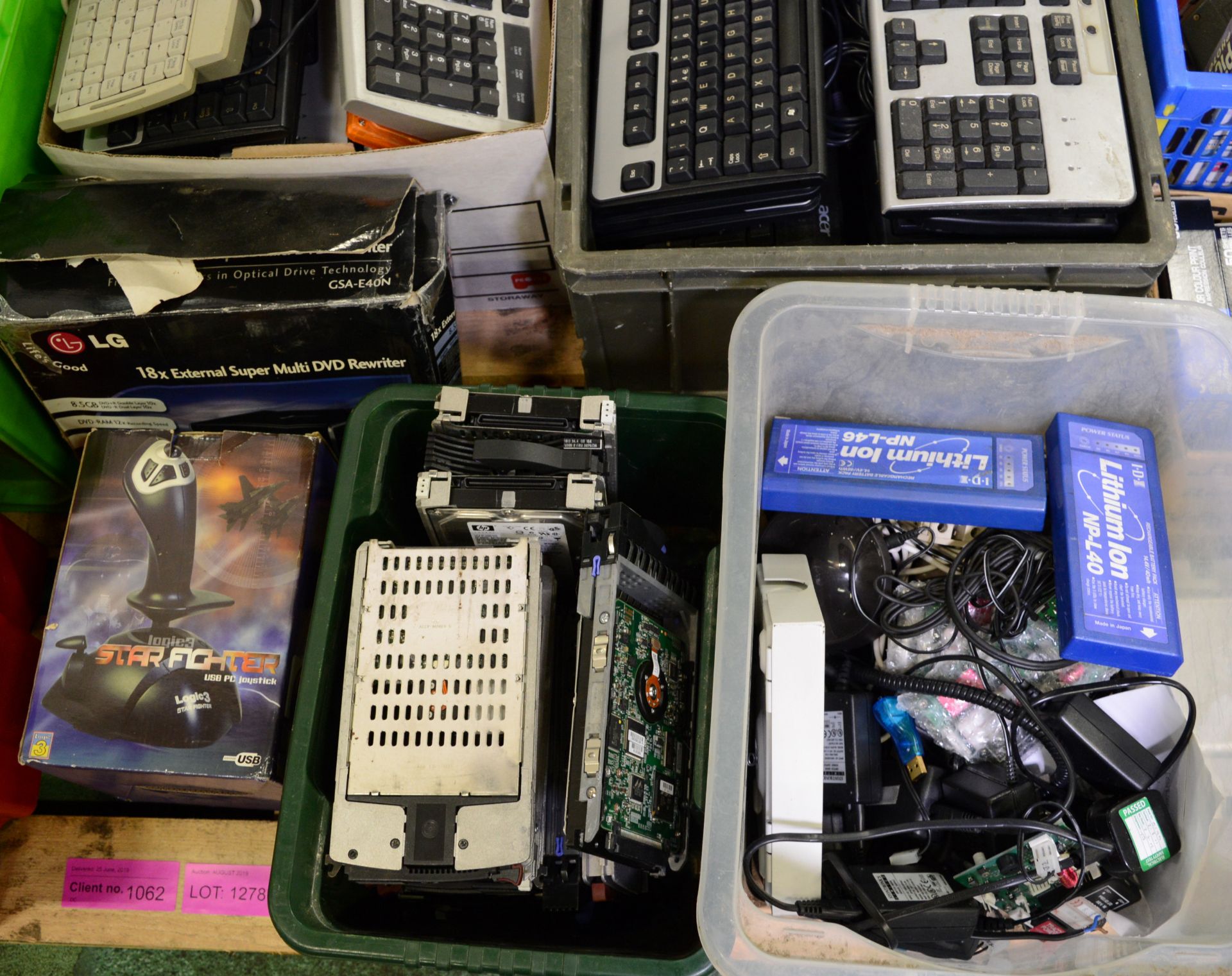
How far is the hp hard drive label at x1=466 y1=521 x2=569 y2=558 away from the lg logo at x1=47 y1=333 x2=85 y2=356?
0.40 m

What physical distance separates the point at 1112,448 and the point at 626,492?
0.46 m

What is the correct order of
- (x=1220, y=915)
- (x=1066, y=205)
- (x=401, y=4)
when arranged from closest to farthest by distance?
(x=1220, y=915)
(x=1066, y=205)
(x=401, y=4)

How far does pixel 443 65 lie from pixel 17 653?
2.36ft

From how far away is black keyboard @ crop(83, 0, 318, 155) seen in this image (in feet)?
3.31

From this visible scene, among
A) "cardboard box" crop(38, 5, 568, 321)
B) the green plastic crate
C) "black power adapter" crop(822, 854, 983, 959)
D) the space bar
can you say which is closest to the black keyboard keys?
the space bar

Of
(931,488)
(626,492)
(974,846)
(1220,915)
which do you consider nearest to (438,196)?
(626,492)

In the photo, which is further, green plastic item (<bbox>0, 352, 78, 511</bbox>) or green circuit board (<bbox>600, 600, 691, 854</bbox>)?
green plastic item (<bbox>0, 352, 78, 511</bbox>)

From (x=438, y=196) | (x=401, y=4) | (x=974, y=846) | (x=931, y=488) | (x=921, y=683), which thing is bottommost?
(x=974, y=846)

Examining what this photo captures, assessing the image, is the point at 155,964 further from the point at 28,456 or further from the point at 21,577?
the point at 28,456

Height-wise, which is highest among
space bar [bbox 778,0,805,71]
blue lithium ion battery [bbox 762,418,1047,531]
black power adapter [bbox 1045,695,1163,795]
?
space bar [bbox 778,0,805,71]

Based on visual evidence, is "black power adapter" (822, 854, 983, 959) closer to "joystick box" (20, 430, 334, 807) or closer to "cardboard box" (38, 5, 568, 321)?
"joystick box" (20, 430, 334, 807)

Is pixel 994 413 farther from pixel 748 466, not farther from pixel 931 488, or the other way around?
pixel 748 466

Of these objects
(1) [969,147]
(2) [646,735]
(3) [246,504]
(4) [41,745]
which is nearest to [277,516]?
(3) [246,504]

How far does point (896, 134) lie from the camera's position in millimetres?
870
